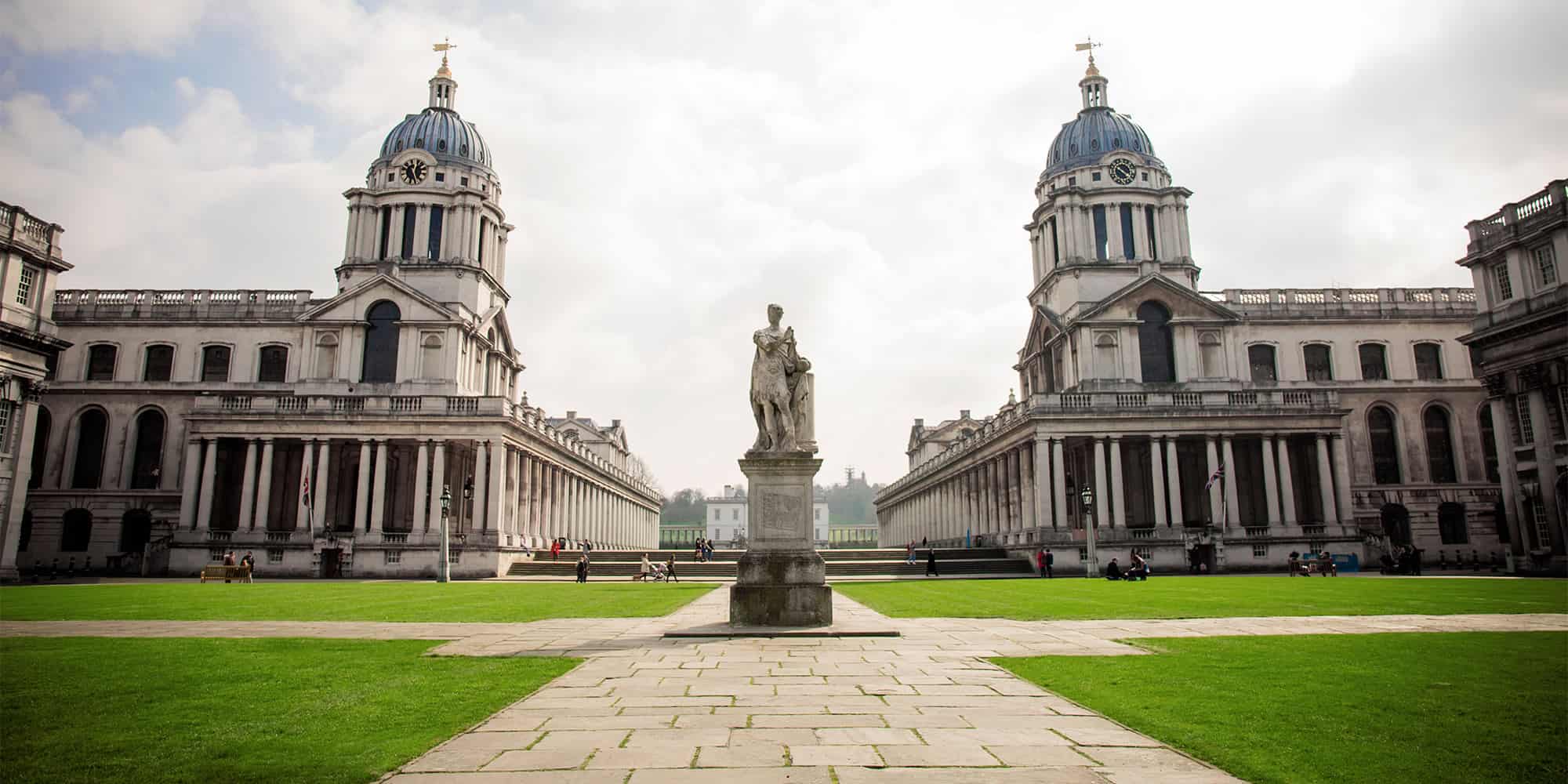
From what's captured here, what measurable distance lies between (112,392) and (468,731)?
65671 millimetres

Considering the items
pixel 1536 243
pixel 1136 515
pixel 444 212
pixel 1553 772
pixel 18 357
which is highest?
pixel 444 212

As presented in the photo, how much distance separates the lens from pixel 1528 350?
36.7m

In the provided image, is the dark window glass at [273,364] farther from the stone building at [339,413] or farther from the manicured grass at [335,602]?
the manicured grass at [335,602]

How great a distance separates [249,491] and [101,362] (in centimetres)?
1987

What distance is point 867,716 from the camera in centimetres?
812

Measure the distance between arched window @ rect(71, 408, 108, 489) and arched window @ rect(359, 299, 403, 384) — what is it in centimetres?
A: 1835

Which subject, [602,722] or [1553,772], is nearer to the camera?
[1553,772]

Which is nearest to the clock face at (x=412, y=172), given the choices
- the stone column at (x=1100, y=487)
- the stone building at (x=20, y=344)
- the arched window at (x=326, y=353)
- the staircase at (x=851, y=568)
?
the arched window at (x=326, y=353)

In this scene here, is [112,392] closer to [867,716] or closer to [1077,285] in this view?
[1077,285]

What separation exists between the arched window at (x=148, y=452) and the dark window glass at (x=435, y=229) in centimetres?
2039

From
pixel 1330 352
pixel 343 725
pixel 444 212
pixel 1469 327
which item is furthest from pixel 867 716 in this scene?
pixel 1469 327

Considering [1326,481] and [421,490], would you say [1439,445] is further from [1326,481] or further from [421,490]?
[421,490]

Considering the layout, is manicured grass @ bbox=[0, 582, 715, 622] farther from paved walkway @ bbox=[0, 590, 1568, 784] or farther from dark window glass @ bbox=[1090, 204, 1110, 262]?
dark window glass @ bbox=[1090, 204, 1110, 262]

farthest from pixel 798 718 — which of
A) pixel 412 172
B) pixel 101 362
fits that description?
pixel 101 362
